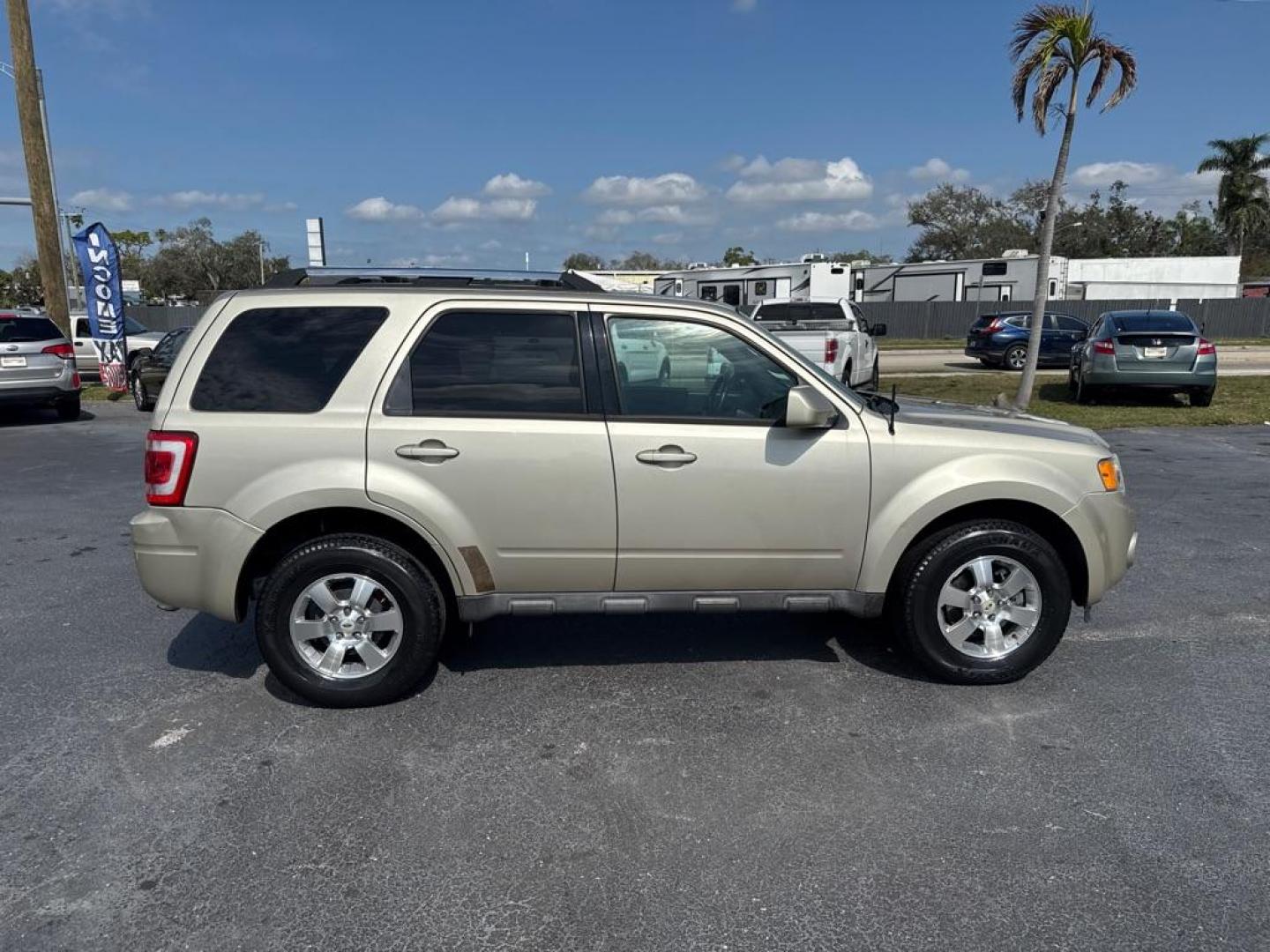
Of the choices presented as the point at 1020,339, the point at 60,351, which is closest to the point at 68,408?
the point at 60,351

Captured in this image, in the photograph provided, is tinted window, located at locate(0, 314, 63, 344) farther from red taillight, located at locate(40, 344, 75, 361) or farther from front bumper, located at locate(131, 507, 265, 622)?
front bumper, located at locate(131, 507, 265, 622)

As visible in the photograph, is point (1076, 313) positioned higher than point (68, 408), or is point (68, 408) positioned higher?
point (1076, 313)

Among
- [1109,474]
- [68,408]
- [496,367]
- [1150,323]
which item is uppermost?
[1150,323]

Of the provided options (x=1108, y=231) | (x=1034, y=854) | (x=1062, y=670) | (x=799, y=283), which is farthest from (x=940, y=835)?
(x=1108, y=231)

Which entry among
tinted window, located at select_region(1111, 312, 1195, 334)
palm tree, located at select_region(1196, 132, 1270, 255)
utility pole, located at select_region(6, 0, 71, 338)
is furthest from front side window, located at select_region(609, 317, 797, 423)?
palm tree, located at select_region(1196, 132, 1270, 255)

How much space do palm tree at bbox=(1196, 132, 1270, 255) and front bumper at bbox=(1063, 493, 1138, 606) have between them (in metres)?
65.1

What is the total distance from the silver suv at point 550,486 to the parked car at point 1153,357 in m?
11.1

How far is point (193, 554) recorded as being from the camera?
12.9 feet

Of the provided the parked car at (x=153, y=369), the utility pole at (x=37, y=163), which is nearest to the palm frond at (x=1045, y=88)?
the parked car at (x=153, y=369)

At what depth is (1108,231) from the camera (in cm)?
7188

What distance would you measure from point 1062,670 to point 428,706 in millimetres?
3059

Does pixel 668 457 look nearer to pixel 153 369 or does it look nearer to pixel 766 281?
pixel 153 369

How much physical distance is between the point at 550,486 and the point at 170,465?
5.32ft

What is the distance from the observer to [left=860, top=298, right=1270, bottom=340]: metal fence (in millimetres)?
38594
